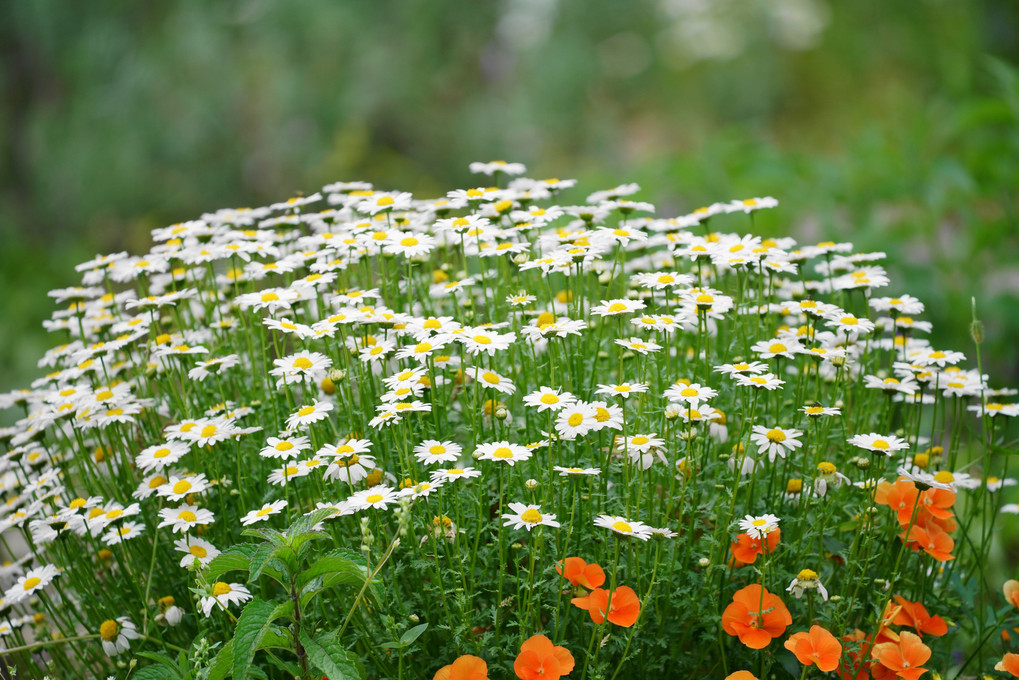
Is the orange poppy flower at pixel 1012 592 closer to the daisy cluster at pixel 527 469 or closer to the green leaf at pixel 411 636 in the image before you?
the daisy cluster at pixel 527 469

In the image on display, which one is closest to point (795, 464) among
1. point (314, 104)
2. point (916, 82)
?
point (314, 104)

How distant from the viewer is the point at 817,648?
1.35 meters

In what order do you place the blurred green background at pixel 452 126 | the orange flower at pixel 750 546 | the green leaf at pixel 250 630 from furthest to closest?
the blurred green background at pixel 452 126, the orange flower at pixel 750 546, the green leaf at pixel 250 630

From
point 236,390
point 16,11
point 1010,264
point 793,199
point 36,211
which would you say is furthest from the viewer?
point 16,11

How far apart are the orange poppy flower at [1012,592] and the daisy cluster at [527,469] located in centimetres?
6

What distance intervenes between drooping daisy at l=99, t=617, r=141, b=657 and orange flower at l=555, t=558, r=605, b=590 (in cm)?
87

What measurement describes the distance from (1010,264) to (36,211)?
777 cm

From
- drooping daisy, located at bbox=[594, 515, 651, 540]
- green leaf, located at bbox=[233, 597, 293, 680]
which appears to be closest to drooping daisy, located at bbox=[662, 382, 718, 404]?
drooping daisy, located at bbox=[594, 515, 651, 540]

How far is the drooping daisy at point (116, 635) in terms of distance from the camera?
1.54m

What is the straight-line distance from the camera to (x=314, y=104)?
8281 millimetres

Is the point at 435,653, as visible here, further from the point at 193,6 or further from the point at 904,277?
the point at 193,6

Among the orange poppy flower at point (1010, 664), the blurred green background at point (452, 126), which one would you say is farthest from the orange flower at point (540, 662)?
the blurred green background at point (452, 126)

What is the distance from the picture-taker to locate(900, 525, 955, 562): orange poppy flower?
1.52m

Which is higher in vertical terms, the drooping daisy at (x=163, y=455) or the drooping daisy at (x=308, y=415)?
the drooping daisy at (x=308, y=415)
